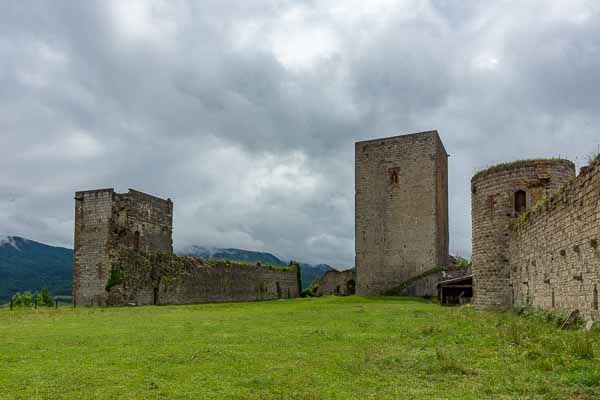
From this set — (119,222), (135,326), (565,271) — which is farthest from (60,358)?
(119,222)

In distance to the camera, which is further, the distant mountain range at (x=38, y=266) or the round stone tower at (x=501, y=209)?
the distant mountain range at (x=38, y=266)

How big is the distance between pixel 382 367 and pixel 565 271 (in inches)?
299

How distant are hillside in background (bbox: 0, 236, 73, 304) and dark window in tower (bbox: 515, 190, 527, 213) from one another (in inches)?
4704

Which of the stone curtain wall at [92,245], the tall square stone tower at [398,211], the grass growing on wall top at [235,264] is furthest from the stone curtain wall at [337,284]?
the stone curtain wall at [92,245]

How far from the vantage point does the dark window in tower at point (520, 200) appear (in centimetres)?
2172

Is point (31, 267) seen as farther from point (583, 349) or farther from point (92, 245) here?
point (583, 349)

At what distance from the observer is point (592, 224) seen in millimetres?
11781

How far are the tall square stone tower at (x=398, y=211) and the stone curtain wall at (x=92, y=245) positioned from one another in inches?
780

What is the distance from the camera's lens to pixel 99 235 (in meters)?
34.2

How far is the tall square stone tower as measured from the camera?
43.4m

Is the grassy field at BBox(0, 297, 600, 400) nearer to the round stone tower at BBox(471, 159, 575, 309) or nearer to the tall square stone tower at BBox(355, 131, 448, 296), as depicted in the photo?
the round stone tower at BBox(471, 159, 575, 309)

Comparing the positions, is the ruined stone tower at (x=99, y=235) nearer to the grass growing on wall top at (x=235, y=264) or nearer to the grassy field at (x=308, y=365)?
the grass growing on wall top at (x=235, y=264)

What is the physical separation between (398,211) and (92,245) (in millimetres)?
22399

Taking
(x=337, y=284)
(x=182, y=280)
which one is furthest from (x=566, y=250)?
(x=337, y=284)
